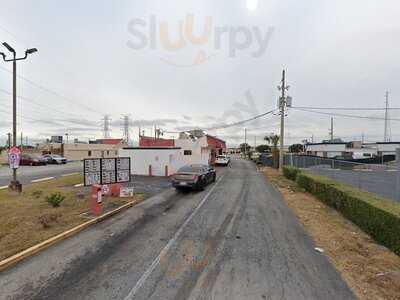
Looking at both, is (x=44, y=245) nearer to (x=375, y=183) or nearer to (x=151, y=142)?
(x=375, y=183)

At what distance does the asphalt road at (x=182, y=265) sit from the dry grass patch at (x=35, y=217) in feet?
2.46

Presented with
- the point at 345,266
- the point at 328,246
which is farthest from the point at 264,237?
the point at 345,266

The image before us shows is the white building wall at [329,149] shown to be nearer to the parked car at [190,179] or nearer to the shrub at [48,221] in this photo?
the parked car at [190,179]

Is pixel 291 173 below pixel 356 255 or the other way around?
the other way around

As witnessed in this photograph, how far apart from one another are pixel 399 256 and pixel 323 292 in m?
2.79

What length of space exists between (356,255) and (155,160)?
19938mm

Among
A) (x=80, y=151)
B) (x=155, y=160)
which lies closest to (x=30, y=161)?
(x=80, y=151)

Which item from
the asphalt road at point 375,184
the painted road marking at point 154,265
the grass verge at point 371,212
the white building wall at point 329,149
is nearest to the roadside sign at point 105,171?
the painted road marking at point 154,265

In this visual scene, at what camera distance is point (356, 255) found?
20.2 ft

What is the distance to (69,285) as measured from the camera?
15.3 ft

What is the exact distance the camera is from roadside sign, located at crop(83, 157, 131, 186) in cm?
1179

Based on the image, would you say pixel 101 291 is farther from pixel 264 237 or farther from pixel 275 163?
pixel 275 163

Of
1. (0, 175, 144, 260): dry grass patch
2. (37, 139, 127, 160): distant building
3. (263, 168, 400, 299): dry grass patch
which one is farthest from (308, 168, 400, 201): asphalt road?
(37, 139, 127, 160): distant building

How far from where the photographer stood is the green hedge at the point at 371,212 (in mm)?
6312
